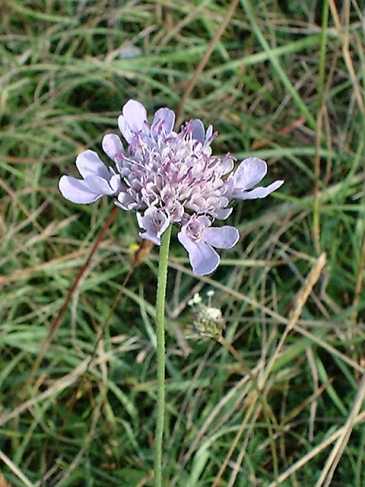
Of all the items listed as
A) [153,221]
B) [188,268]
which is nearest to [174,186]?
[153,221]

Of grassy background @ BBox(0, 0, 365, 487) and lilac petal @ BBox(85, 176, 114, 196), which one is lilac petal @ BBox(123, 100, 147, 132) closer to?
lilac petal @ BBox(85, 176, 114, 196)

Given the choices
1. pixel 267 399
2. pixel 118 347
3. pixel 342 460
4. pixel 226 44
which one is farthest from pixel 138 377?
pixel 226 44

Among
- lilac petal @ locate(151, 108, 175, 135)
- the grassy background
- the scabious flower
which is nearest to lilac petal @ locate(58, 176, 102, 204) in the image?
the scabious flower

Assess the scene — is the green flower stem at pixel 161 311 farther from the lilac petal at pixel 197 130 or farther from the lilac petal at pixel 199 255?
the lilac petal at pixel 197 130

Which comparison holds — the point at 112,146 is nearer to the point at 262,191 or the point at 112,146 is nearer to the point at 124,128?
the point at 124,128

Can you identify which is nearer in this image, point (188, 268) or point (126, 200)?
point (126, 200)

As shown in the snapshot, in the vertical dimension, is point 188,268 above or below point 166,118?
below
